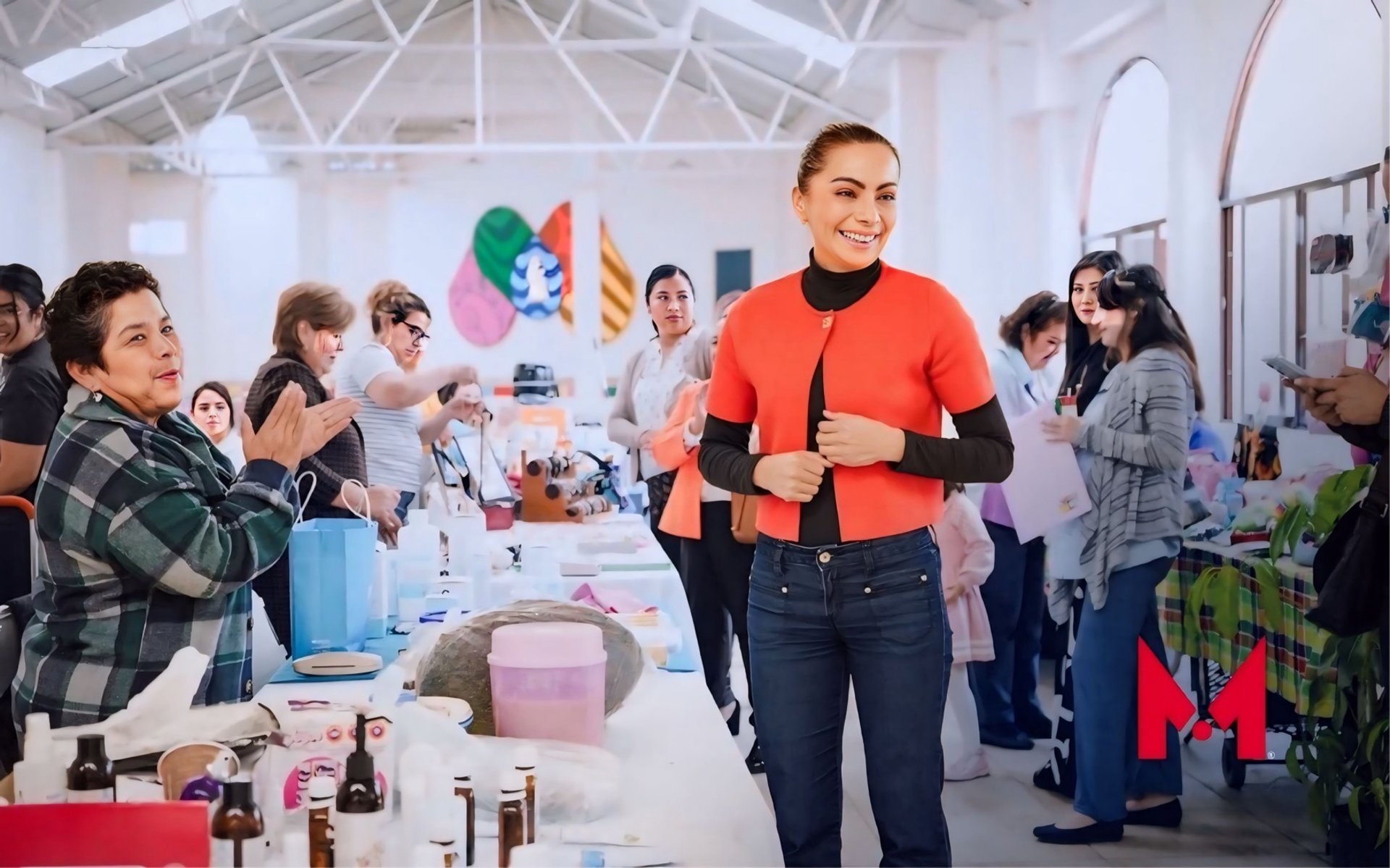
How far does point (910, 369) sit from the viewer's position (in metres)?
1.59

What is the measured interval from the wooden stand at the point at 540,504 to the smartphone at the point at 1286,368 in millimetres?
2004

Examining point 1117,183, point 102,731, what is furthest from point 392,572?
point 1117,183

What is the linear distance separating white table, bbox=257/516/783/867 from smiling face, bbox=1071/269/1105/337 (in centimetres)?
120

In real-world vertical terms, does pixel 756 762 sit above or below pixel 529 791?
below

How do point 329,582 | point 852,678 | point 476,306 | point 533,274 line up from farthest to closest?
point 476,306
point 533,274
point 329,582
point 852,678

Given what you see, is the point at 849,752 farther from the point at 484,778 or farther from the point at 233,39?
the point at 233,39

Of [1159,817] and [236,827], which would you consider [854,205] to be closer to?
[236,827]

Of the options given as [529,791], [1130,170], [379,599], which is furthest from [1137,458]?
[529,791]

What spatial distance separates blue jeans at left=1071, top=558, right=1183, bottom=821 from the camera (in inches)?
102

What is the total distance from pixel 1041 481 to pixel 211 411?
7.23ft

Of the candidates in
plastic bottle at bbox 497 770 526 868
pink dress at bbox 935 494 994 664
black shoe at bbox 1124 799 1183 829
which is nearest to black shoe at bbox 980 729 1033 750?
pink dress at bbox 935 494 994 664

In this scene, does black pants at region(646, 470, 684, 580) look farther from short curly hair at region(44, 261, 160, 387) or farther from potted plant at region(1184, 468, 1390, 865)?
short curly hair at region(44, 261, 160, 387)

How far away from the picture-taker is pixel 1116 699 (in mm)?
2637

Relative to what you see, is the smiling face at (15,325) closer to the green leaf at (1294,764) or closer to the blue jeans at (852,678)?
the blue jeans at (852,678)
